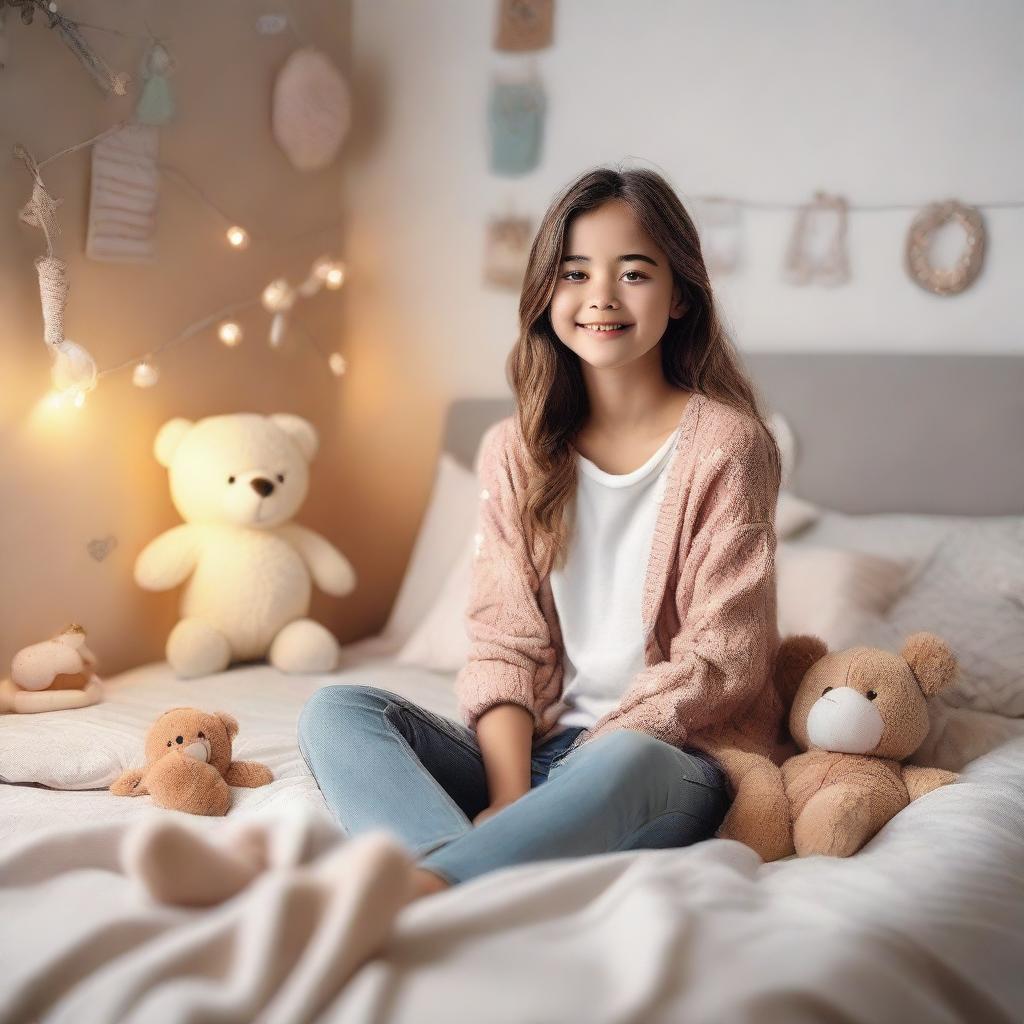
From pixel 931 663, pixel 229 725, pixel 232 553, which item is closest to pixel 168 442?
pixel 232 553

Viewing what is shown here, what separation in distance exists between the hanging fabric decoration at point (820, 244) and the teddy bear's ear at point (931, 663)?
Answer: 1118 millimetres

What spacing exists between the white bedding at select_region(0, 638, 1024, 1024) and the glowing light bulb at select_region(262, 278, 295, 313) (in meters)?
1.65

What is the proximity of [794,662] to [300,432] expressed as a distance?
124cm

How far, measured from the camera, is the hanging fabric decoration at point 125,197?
221 centimetres

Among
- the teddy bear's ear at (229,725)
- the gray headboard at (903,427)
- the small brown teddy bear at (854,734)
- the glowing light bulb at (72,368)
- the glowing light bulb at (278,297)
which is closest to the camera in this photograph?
the small brown teddy bear at (854,734)

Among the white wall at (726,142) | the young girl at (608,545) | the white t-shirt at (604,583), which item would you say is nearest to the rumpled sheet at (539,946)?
the young girl at (608,545)

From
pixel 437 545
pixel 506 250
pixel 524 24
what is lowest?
pixel 437 545

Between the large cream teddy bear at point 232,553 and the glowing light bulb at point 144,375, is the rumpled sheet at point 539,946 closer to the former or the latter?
the large cream teddy bear at point 232,553

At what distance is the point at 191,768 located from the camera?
162 cm

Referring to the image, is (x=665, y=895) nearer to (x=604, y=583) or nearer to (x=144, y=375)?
(x=604, y=583)

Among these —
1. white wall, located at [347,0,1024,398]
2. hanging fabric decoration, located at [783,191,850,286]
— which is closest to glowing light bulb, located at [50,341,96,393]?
white wall, located at [347,0,1024,398]

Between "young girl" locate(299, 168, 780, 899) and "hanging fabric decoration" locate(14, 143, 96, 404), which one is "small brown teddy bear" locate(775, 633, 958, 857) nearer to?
"young girl" locate(299, 168, 780, 899)

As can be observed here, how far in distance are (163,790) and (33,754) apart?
10.5 inches

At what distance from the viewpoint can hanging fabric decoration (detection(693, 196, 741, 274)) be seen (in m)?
2.59
